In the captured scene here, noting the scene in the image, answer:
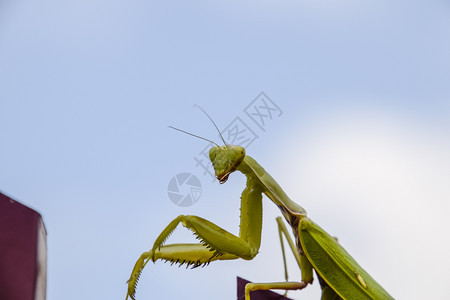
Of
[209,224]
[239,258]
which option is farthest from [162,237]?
[239,258]

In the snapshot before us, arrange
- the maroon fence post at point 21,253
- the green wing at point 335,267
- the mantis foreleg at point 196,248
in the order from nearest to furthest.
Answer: the maroon fence post at point 21,253
the mantis foreleg at point 196,248
the green wing at point 335,267

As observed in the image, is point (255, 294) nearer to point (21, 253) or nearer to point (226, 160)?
point (226, 160)

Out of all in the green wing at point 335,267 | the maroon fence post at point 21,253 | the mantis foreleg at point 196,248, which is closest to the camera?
the maroon fence post at point 21,253

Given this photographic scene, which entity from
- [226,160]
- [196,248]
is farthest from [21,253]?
[226,160]

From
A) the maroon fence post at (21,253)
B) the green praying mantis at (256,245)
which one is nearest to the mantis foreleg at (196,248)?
the green praying mantis at (256,245)

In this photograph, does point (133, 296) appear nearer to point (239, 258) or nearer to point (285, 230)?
point (239, 258)

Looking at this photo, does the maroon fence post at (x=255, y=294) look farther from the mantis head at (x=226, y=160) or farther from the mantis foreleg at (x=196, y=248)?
the mantis head at (x=226, y=160)

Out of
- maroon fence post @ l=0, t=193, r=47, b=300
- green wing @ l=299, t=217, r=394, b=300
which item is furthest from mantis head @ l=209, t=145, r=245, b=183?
maroon fence post @ l=0, t=193, r=47, b=300
